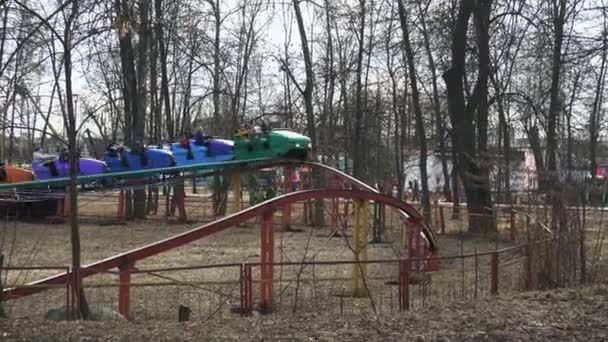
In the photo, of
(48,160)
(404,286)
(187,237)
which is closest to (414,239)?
(404,286)

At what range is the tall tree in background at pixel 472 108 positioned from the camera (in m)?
25.4

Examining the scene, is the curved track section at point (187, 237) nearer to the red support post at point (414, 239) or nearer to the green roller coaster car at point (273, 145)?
the red support post at point (414, 239)

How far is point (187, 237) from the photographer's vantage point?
37.9 feet

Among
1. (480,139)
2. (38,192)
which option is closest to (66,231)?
(38,192)

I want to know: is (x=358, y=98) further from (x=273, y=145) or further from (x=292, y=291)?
(x=292, y=291)

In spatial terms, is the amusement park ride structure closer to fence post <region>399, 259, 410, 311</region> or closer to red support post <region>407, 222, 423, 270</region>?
red support post <region>407, 222, 423, 270</region>

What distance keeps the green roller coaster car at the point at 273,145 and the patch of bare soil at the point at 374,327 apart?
15.9 meters

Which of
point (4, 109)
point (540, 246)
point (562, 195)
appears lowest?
point (540, 246)

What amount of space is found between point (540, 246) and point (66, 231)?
738 inches

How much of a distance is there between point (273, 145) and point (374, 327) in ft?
56.7

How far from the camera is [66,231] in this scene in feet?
87.8

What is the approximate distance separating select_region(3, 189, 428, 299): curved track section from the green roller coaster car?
906 cm

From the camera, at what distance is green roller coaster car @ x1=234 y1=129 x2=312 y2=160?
24797 millimetres

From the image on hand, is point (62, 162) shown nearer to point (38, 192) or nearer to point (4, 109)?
point (38, 192)
